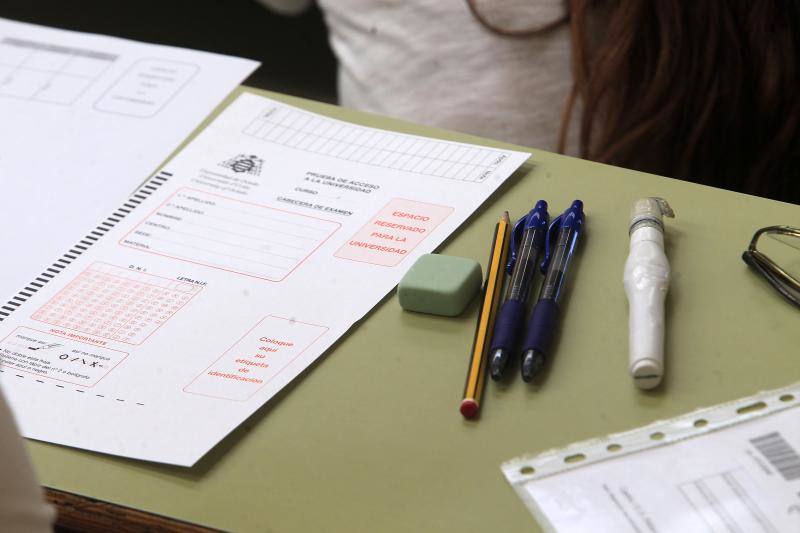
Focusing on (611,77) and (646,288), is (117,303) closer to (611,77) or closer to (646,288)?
(646,288)

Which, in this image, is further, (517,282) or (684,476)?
(517,282)

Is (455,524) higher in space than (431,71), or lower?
lower

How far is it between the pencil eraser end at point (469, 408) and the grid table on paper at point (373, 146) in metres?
0.23

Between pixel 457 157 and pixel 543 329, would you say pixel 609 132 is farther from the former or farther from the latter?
pixel 543 329

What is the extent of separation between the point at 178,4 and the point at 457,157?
136cm

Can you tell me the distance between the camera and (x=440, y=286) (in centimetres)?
60

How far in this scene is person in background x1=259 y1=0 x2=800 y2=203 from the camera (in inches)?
37.2

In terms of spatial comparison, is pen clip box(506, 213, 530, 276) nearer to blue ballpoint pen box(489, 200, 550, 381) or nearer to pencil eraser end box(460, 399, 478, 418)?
blue ballpoint pen box(489, 200, 550, 381)

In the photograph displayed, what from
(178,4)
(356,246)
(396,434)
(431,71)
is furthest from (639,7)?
(178,4)

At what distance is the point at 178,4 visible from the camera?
1.94m

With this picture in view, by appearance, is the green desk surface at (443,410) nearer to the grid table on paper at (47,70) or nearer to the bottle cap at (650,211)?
the bottle cap at (650,211)

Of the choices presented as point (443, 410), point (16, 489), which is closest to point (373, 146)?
point (443, 410)

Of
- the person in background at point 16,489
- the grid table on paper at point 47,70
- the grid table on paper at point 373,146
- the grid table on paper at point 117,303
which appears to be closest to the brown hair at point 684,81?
the grid table on paper at point 373,146

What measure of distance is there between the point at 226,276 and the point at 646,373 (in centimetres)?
27
